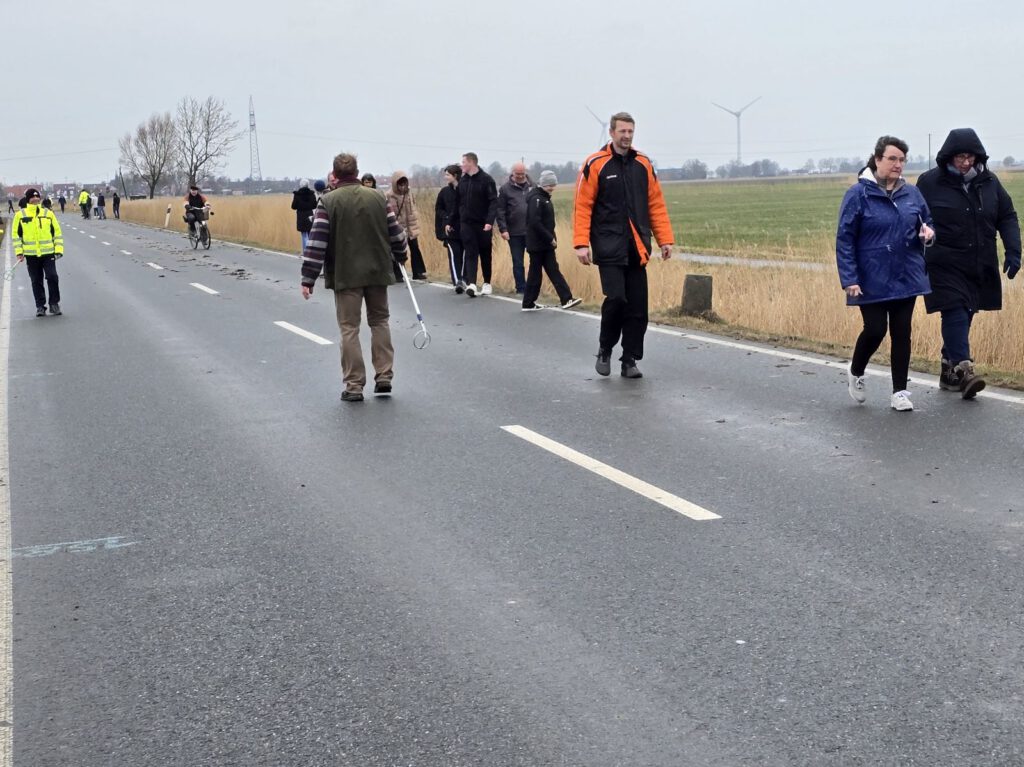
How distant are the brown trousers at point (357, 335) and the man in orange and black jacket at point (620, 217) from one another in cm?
162

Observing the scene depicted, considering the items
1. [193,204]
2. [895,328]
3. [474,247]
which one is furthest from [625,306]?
[193,204]

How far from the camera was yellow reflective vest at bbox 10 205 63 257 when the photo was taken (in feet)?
56.7

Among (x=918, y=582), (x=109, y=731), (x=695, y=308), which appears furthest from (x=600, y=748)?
(x=695, y=308)

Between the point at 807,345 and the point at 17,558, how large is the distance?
7895 millimetres

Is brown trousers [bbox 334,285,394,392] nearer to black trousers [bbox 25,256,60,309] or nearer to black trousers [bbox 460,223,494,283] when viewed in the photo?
black trousers [bbox 460,223,494,283]

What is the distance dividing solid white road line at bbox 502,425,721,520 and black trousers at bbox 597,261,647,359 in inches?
80.1

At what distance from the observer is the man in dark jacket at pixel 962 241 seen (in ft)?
29.0

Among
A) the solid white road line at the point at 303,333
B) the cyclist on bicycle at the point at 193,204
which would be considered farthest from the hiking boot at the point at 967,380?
the cyclist on bicycle at the point at 193,204

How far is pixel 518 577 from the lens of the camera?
5246 mm

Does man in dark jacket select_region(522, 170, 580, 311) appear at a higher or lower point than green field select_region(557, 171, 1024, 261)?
higher

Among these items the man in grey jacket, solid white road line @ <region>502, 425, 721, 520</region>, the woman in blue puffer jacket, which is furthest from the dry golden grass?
solid white road line @ <region>502, 425, 721, 520</region>

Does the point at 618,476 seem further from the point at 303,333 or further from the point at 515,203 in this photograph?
the point at 515,203

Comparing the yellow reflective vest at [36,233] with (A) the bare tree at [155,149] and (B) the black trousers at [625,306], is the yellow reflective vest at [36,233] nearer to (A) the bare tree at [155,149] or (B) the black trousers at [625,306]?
(B) the black trousers at [625,306]

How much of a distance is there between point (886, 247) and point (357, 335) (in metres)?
3.93
